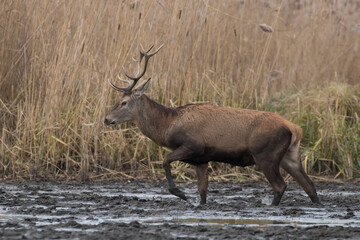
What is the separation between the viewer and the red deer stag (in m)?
8.72

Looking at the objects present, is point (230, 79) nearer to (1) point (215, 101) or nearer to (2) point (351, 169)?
(1) point (215, 101)

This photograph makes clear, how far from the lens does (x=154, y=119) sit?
365 inches

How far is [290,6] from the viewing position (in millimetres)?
14609

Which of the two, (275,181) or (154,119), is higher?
(154,119)

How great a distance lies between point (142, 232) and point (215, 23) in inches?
245

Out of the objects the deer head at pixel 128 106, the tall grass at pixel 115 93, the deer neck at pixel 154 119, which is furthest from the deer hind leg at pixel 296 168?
the tall grass at pixel 115 93

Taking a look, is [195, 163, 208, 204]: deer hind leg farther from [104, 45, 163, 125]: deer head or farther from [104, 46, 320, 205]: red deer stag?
[104, 45, 163, 125]: deer head

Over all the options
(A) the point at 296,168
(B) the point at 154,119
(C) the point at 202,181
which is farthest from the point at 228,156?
(B) the point at 154,119

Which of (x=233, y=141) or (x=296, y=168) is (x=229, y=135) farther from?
(x=296, y=168)

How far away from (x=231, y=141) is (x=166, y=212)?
1.42 meters

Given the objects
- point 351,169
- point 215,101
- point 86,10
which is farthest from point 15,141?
point 351,169

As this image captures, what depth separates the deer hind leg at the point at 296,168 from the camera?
29.1 ft

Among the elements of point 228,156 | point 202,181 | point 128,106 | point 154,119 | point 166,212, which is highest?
point 128,106

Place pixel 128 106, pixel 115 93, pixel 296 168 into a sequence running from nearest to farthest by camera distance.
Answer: pixel 296 168 < pixel 128 106 < pixel 115 93
